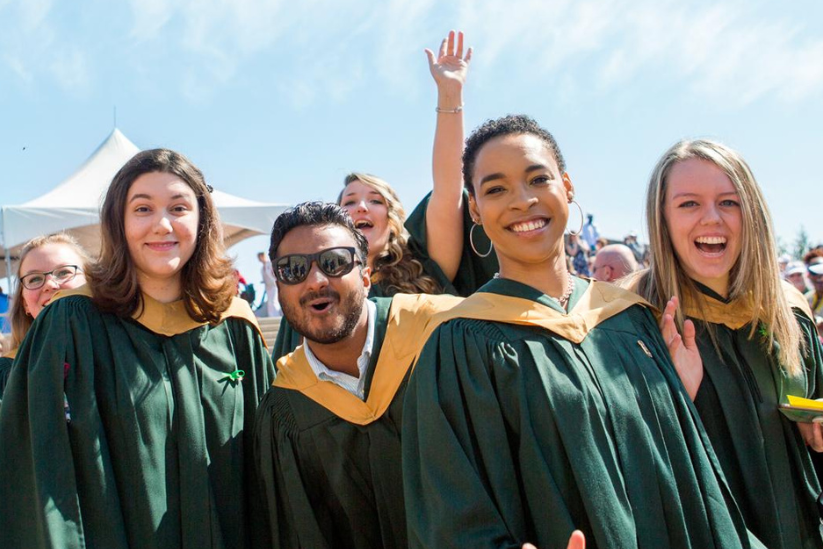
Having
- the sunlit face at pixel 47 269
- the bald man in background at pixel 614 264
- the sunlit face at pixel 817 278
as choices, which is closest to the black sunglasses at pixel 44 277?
the sunlit face at pixel 47 269

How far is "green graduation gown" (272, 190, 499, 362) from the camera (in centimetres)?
356

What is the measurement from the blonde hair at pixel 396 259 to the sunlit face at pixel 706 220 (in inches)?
48.3

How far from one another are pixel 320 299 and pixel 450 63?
59.9 inches

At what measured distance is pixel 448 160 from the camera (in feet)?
11.1

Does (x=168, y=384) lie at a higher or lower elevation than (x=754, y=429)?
higher

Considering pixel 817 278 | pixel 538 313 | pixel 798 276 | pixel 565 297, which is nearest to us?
pixel 538 313

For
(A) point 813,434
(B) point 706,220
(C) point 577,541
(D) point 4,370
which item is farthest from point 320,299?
Result: (D) point 4,370

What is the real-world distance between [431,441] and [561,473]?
371mm

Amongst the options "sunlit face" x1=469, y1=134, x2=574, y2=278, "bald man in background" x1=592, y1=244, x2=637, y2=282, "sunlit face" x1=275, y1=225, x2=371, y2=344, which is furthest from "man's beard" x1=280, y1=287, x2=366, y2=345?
"bald man in background" x1=592, y1=244, x2=637, y2=282

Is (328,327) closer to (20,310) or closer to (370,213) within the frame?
(370,213)

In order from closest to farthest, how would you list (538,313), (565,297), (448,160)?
(538,313) → (565,297) → (448,160)

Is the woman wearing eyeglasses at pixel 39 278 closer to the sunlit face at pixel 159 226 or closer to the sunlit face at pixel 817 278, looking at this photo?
the sunlit face at pixel 159 226

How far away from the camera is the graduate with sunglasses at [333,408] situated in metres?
2.63

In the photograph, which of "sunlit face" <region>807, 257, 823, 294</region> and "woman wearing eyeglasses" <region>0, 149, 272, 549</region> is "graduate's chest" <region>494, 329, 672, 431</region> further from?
"sunlit face" <region>807, 257, 823, 294</region>
